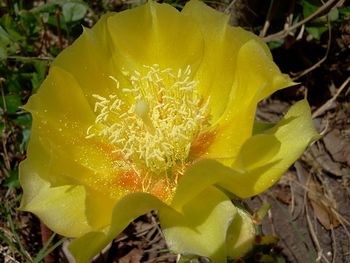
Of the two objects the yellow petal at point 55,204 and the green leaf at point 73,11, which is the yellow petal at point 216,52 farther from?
the green leaf at point 73,11

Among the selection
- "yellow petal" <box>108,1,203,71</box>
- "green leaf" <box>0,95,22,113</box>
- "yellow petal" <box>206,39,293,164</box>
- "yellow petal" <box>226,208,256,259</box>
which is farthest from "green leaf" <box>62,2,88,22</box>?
"yellow petal" <box>226,208,256,259</box>

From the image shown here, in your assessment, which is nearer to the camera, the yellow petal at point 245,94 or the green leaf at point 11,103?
the yellow petal at point 245,94

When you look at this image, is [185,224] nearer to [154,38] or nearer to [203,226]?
[203,226]

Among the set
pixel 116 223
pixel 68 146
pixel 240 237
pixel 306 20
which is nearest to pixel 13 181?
pixel 68 146

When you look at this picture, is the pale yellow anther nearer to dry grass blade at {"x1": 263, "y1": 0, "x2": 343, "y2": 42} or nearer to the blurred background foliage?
the blurred background foliage

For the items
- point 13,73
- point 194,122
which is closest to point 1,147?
point 13,73

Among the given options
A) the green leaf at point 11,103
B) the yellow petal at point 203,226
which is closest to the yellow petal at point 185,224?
the yellow petal at point 203,226

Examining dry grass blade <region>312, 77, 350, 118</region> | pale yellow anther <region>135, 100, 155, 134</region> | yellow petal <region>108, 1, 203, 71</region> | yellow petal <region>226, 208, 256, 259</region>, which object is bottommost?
dry grass blade <region>312, 77, 350, 118</region>
